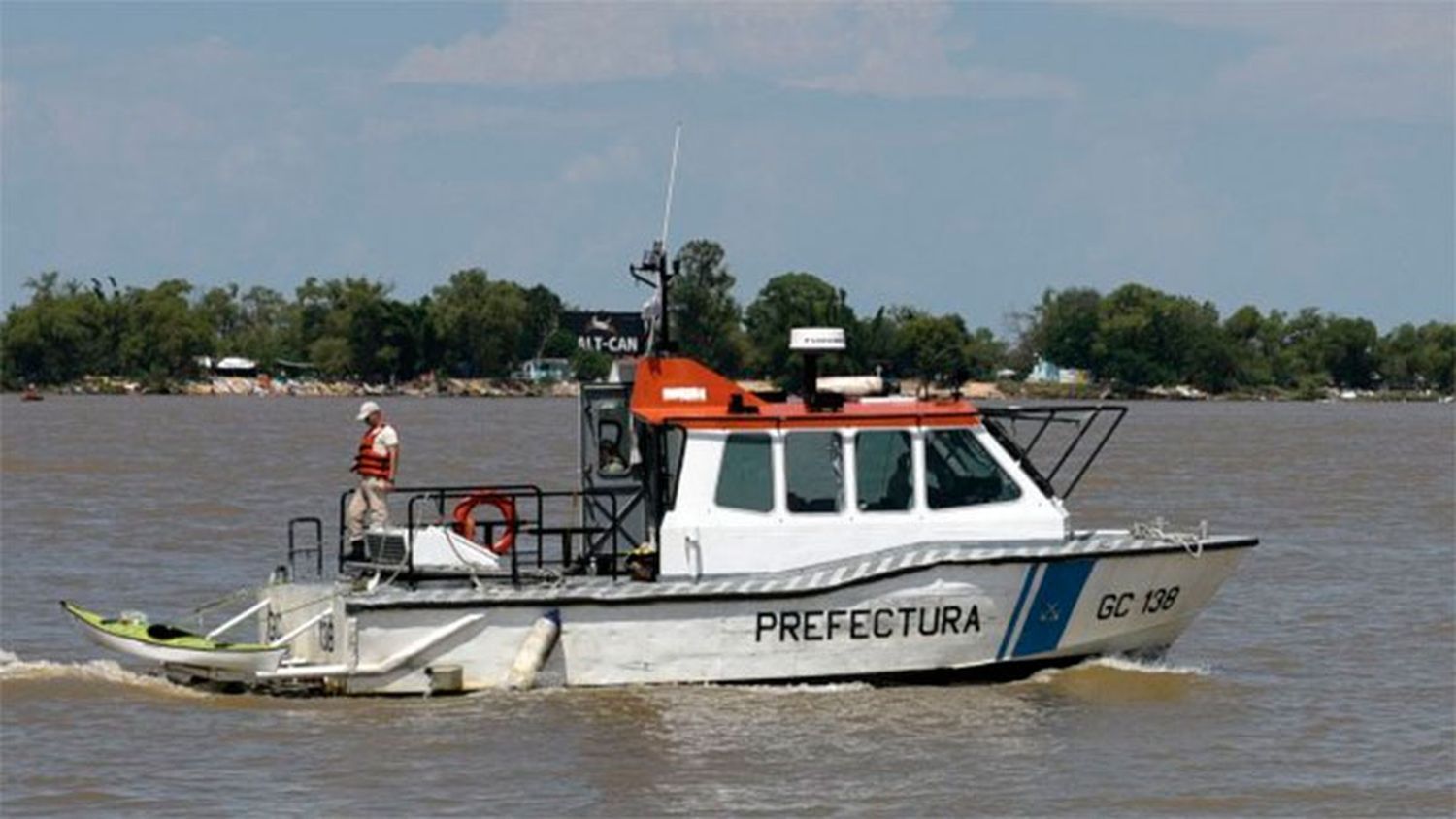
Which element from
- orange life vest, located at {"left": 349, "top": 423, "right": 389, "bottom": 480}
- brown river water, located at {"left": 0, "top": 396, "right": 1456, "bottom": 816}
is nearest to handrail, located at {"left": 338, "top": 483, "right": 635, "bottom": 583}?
orange life vest, located at {"left": 349, "top": 423, "right": 389, "bottom": 480}

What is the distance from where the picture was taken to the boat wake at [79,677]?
19125mm

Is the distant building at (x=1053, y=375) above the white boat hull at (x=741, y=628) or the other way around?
above

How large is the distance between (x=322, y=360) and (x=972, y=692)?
145509 mm

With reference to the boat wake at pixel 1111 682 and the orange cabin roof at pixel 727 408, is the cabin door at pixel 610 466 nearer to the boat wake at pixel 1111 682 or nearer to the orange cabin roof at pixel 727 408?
the orange cabin roof at pixel 727 408

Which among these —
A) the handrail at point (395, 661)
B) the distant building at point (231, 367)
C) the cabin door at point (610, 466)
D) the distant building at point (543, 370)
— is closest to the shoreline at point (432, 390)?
the distant building at point (543, 370)

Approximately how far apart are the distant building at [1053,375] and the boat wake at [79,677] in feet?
484

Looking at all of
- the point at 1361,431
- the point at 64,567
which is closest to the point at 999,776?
the point at 64,567

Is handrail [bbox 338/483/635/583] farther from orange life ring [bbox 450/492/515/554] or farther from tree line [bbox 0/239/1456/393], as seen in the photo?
tree line [bbox 0/239/1456/393]

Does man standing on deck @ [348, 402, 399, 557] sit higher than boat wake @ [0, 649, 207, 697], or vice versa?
man standing on deck @ [348, 402, 399, 557]

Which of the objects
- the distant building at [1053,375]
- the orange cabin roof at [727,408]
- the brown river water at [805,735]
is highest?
the orange cabin roof at [727,408]

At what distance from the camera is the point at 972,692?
18.1m

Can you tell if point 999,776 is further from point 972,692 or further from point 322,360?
point 322,360

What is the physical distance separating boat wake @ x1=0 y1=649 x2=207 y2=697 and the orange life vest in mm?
1975

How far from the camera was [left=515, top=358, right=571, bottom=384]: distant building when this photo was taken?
497 ft
